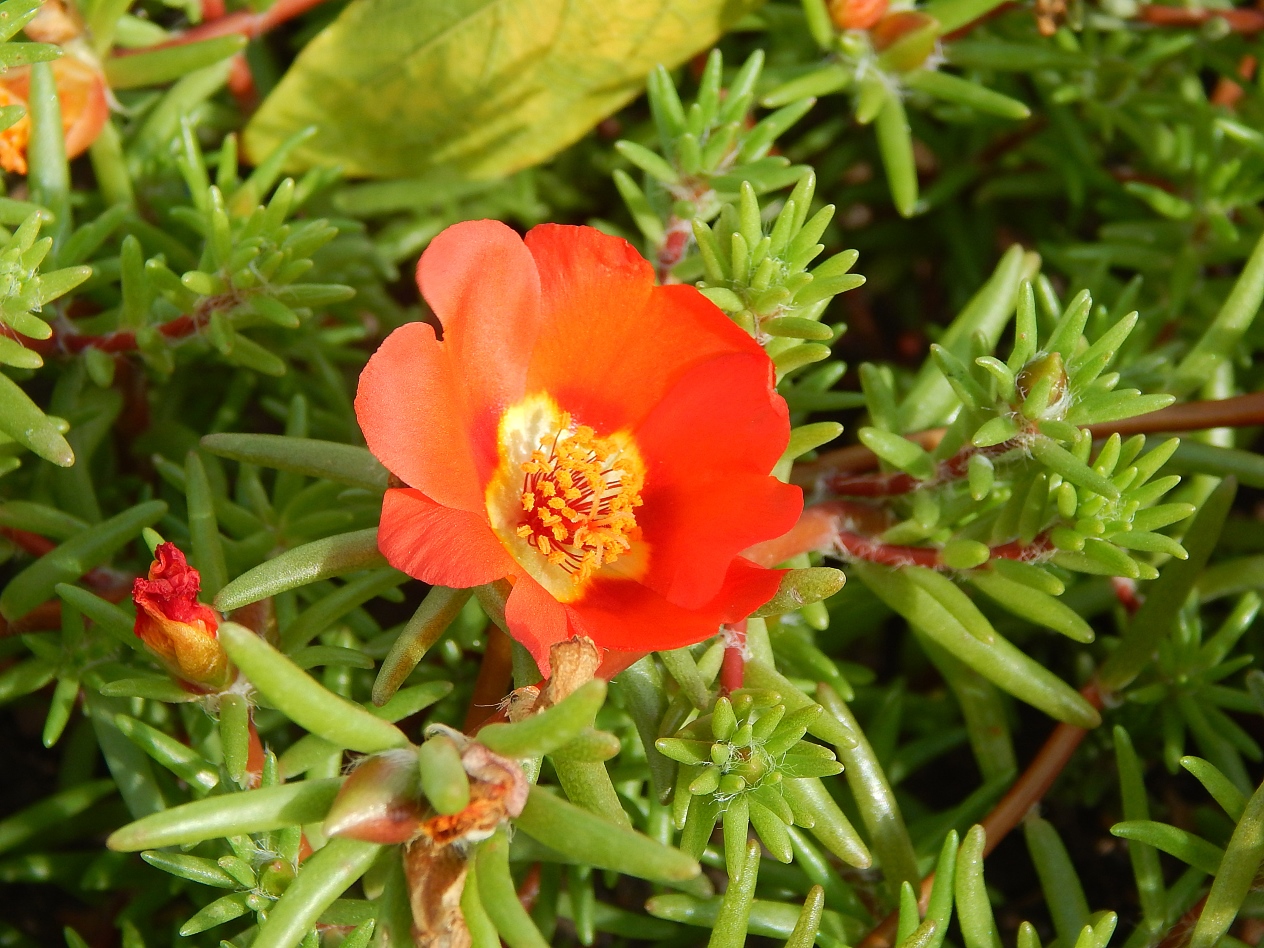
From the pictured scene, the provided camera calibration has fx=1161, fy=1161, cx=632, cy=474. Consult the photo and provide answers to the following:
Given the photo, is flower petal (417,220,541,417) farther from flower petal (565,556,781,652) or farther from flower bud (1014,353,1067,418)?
flower bud (1014,353,1067,418)

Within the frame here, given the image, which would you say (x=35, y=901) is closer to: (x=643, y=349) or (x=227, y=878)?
(x=227, y=878)

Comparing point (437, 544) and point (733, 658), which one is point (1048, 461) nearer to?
point (733, 658)

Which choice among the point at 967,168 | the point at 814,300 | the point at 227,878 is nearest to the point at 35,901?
the point at 227,878

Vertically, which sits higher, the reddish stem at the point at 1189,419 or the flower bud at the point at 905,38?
the flower bud at the point at 905,38

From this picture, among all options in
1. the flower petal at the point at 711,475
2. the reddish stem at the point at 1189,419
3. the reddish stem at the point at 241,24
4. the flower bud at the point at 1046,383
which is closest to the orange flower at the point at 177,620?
the flower petal at the point at 711,475

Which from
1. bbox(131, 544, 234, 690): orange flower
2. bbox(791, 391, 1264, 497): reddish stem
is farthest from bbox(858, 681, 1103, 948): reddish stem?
bbox(131, 544, 234, 690): orange flower

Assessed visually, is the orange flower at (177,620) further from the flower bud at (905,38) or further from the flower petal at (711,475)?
the flower bud at (905,38)
